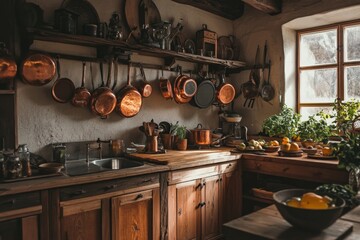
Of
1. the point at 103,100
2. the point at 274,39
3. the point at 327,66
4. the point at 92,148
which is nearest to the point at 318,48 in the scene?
the point at 327,66

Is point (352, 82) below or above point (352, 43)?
below

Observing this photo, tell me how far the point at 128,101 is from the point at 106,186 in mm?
1022

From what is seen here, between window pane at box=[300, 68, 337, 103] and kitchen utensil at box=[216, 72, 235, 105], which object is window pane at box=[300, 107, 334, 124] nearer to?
window pane at box=[300, 68, 337, 103]

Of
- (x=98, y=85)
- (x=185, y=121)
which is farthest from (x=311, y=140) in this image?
(x=98, y=85)

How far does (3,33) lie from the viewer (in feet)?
7.45

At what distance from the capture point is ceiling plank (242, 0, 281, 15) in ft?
11.2

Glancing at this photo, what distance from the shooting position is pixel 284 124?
3.41 m

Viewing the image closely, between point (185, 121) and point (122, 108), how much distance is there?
0.96 meters

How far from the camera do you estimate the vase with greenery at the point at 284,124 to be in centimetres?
340

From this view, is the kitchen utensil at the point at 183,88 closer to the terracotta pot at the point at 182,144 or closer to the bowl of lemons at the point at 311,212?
the terracotta pot at the point at 182,144

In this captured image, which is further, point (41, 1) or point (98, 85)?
point (98, 85)

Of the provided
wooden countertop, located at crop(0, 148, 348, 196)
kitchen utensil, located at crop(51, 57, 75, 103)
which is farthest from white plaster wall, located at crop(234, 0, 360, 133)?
kitchen utensil, located at crop(51, 57, 75, 103)

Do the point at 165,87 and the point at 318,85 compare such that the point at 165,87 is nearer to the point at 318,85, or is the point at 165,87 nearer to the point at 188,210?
the point at 188,210

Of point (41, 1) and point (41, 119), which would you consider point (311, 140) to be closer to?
point (41, 119)
